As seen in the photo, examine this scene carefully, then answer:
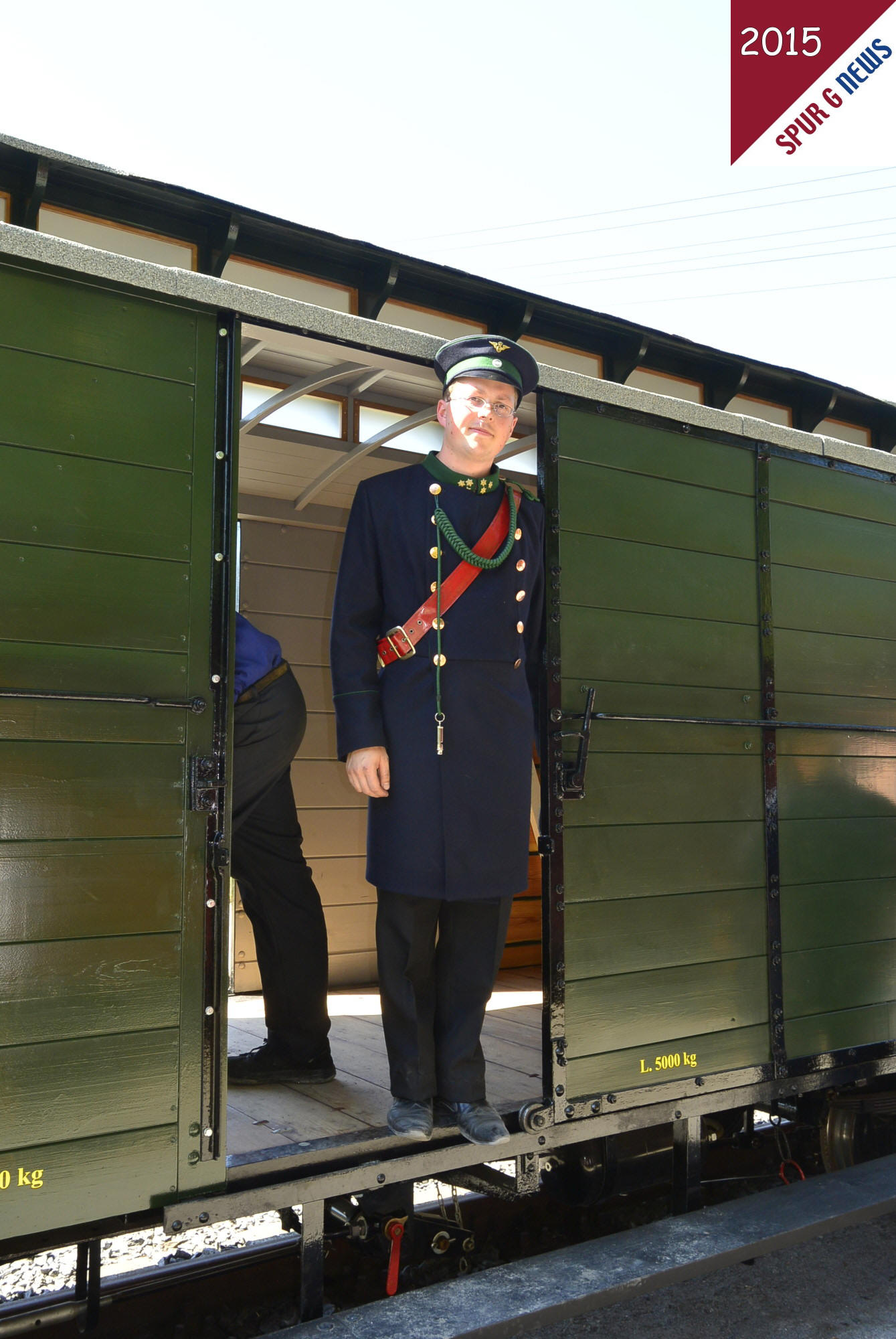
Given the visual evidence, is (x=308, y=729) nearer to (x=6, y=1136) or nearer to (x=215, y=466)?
(x=215, y=466)

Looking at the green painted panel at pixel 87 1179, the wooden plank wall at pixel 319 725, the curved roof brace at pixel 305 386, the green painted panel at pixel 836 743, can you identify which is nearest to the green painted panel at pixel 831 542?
the green painted panel at pixel 836 743

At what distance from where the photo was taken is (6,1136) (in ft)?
6.90

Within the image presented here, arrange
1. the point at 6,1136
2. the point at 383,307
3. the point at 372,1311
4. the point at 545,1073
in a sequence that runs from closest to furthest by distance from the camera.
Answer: the point at 6,1136 < the point at 372,1311 < the point at 545,1073 < the point at 383,307

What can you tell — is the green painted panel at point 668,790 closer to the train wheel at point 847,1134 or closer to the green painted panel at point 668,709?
the green painted panel at point 668,709

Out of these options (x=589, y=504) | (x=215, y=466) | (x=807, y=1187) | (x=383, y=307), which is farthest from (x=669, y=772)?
(x=383, y=307)

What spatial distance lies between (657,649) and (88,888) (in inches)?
70.8

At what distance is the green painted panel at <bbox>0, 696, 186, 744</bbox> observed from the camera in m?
2.17

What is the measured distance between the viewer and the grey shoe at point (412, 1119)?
2.60m

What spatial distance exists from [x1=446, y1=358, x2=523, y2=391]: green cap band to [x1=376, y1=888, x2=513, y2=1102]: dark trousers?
1313 millimetres

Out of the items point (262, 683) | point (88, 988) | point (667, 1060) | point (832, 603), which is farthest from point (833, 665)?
point (88, 988)

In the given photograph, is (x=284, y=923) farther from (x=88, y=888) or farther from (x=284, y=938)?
(x=88, y=888)

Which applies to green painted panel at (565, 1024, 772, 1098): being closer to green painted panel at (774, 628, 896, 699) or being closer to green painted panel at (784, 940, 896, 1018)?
green painted panel at (784, 940, 896, 1018)

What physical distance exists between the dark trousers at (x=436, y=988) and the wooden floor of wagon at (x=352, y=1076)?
8.1 inches

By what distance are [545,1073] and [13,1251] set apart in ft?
4.44
